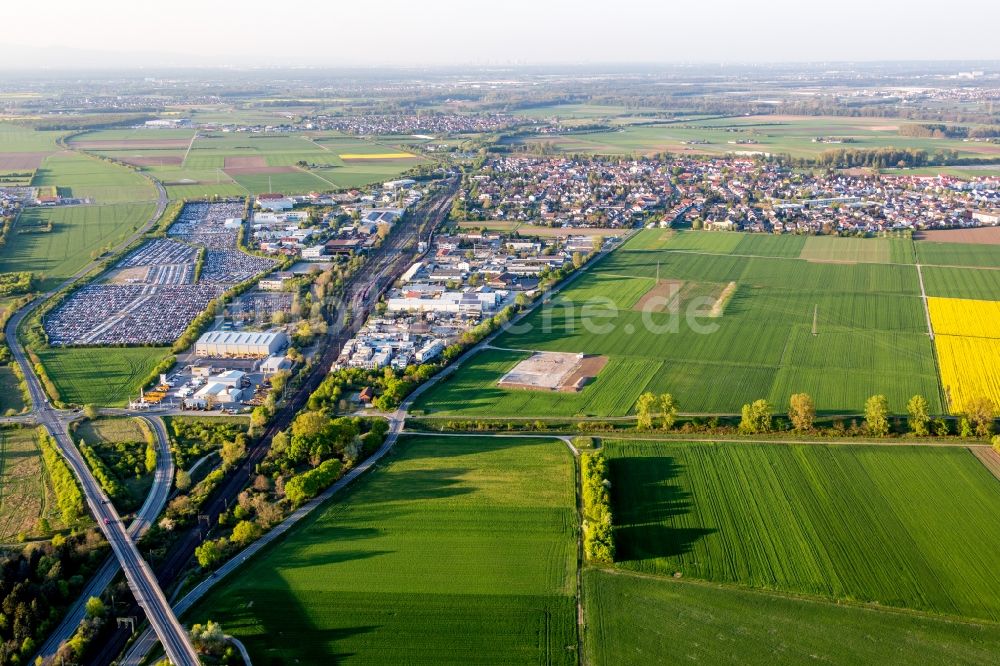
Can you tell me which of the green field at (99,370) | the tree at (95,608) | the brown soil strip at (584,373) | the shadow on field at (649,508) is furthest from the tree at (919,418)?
the green field at (99,370)

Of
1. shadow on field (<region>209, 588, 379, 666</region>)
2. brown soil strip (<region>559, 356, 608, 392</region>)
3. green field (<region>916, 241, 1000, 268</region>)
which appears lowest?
shadow on field (<region>209, 588, 379, 666</region>)

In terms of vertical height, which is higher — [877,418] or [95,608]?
[877,418]

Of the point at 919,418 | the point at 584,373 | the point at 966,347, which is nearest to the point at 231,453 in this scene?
the point at 584,373

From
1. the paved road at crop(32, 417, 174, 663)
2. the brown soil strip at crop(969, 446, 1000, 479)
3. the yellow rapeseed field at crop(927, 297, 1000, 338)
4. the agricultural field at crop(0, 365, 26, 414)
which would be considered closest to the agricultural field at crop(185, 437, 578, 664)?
the paved road at crop(32, 417, 174, 663)

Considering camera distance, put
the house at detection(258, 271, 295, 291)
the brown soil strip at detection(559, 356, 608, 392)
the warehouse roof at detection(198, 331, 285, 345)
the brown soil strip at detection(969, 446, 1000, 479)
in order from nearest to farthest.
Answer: the brown soil strip at detection(969, 446, 1000, 479) → the brown soil strip at detection(559, 356, 608, 392) → the warehouse roof at detection(198, 331, 285, 345) → the house at detection(258, 271, 295, 291)

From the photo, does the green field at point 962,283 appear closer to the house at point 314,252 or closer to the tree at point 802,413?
the tree at point 802,413

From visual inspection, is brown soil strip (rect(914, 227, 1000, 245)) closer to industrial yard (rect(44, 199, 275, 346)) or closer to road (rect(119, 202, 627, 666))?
road (rect(119, 202, 627, 666))

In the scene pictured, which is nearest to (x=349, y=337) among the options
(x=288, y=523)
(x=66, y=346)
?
(x=66, y=346)

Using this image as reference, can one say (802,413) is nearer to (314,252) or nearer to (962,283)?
(962,283)
